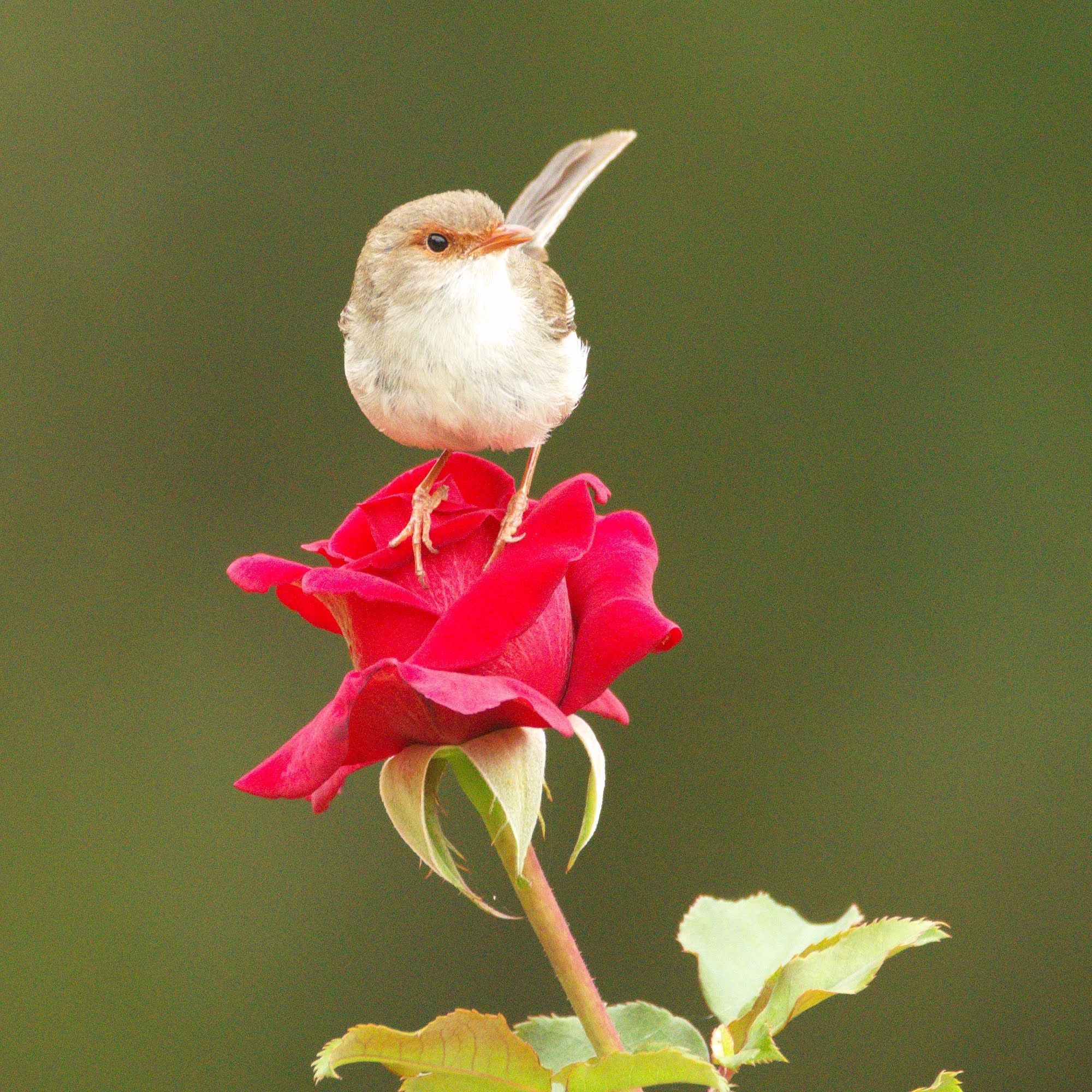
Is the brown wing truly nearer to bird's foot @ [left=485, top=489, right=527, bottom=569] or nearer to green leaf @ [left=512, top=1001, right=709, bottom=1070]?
bird's foot @ [left=485, top=489, right=527, bottom=569]

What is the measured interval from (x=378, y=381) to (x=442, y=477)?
188mm

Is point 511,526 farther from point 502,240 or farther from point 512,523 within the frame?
point 502,240

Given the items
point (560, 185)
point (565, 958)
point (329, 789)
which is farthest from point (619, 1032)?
point (560, 185)

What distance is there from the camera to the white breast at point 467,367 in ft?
3.37

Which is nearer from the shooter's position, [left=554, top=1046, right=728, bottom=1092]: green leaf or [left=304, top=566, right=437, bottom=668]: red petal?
[left=554, top=1046, right=728, bottom=1092]: green leaf

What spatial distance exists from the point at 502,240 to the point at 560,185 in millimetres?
354

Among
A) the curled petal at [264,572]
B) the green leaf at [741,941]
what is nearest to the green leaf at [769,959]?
the green leaf at [741,941]

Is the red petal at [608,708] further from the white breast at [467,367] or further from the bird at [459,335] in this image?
the white breast at [467,367]

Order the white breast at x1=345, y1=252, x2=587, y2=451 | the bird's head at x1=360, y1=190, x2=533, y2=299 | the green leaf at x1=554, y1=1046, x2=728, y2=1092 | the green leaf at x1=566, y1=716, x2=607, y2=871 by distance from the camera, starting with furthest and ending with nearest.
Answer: the bird's head at x1=360, y1=190, x2=533, y2=299
the white breast at x1=345, y1=252, x2=587, y2=451
the green leaf at x1=566, y1=716, x2=607, y2=871
the green leaf at x1=554, y1=1046, x2=728, y2=1092

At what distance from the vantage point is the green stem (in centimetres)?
66

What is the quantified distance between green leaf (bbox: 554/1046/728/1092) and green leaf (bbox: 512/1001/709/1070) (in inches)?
5.8

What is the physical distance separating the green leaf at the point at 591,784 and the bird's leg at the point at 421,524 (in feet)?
0.39

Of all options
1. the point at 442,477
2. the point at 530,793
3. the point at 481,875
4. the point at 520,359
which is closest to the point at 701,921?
the point at 530,793

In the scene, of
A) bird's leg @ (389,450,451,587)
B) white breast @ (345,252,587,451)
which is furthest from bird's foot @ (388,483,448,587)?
white breast @ (345,252,587,451)
